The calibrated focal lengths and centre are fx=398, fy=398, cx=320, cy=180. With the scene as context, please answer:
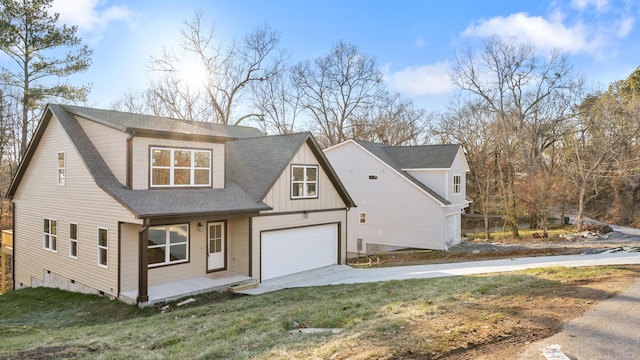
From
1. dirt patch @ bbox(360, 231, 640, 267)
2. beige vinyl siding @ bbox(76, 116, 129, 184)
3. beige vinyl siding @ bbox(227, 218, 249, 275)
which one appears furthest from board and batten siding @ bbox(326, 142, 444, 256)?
beige vinyl siding @ bbox(76, 116, 129, 184)

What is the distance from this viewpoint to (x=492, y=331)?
19.0 feet

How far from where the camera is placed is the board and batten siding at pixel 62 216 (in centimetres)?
1217

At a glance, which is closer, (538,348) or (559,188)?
(538,348)

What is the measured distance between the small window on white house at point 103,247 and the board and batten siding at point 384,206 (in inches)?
614

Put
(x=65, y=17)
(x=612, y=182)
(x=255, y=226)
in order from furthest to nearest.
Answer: (x=612, y=182)
(x=65, y=17)
(x=255, y=226)

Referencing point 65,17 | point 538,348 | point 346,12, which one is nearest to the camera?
point 538,348

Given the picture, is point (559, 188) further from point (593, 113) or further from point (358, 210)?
point (358, 210)

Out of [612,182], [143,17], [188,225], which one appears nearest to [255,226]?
[188,225]

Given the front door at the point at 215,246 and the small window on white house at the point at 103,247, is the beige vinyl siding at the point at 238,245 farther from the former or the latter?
the small window on white house at the point at 103,247

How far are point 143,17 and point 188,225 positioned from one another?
10.5m

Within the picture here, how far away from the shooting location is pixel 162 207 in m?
11.7

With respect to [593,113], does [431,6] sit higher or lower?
higher

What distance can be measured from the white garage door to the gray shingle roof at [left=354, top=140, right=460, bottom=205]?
827 cm

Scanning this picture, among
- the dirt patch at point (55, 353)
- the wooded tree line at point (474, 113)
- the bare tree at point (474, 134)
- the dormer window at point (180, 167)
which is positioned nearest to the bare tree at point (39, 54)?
the wooded tree line at point (474, 113)
